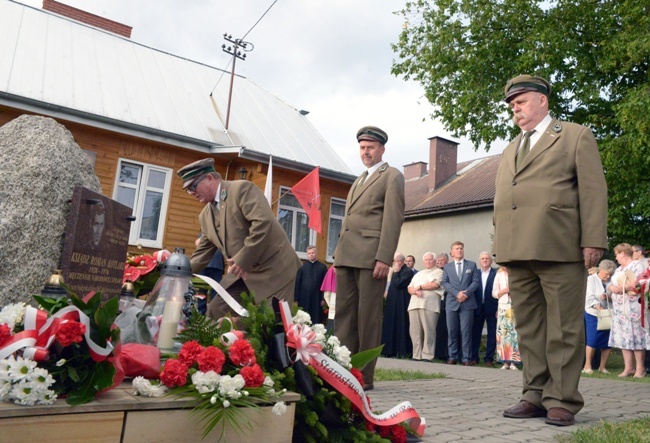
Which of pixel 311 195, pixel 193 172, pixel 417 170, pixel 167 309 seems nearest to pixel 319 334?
pixel 167 309

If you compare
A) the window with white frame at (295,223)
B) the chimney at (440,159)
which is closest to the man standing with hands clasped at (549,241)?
the window with white frame at (295,223)

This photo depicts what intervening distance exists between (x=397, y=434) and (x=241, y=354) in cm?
103

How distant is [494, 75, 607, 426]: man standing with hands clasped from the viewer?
3.85m

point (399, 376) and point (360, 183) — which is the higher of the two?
point (360, 183)

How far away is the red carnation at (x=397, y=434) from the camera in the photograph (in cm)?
291

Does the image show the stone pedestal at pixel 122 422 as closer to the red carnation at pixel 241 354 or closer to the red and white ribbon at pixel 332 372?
the red carnation at pixel 241 354

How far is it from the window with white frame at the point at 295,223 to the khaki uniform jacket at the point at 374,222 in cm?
1226

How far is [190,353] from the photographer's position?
2256mm

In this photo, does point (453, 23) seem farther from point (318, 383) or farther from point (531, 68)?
point (318, 383)

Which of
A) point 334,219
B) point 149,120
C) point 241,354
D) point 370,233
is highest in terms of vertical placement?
point 149,120

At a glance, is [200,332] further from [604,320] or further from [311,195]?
[311,195]

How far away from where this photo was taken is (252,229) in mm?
4633

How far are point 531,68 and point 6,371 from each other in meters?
15.8

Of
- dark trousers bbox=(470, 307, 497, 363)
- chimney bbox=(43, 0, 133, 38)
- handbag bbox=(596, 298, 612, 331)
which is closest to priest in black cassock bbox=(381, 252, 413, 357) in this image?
dark trousers bbox=(470, 307, 497, 363)
